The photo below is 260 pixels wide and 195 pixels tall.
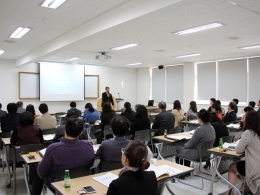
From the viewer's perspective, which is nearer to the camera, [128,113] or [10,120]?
[10,120]

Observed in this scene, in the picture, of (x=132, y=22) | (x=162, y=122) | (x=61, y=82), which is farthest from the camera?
(x=61, y=82)

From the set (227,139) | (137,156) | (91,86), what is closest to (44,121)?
(227,139)

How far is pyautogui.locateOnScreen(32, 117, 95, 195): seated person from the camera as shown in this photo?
7.68ft

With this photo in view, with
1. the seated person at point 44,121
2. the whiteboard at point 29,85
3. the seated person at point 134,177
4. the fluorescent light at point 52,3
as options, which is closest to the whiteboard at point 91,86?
the whiteboard at point 29,85

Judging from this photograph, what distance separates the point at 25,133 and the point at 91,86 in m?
8.88

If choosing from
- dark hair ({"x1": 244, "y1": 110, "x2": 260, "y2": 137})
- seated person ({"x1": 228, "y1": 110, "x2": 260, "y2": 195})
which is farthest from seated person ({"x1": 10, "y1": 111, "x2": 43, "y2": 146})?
dark hair ({"x1": 244, "y1": 110, "x2": 260, "y2": 137})

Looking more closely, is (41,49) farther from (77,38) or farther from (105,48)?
(77,38)

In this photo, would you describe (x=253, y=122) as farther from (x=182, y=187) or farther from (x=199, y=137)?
(x=182, y=187)

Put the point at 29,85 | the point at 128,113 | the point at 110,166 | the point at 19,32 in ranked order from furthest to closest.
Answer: the point at 29,85 → the point at 128,113 → the point at 19,32 → the point at 110,166

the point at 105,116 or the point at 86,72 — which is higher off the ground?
the point at 86,72

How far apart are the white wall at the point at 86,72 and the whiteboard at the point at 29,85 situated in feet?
0.63

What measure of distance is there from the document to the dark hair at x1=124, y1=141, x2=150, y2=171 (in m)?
0.55

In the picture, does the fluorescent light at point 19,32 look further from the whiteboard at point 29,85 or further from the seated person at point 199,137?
the whiteboard at point 29,85

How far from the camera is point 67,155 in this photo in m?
2.38
